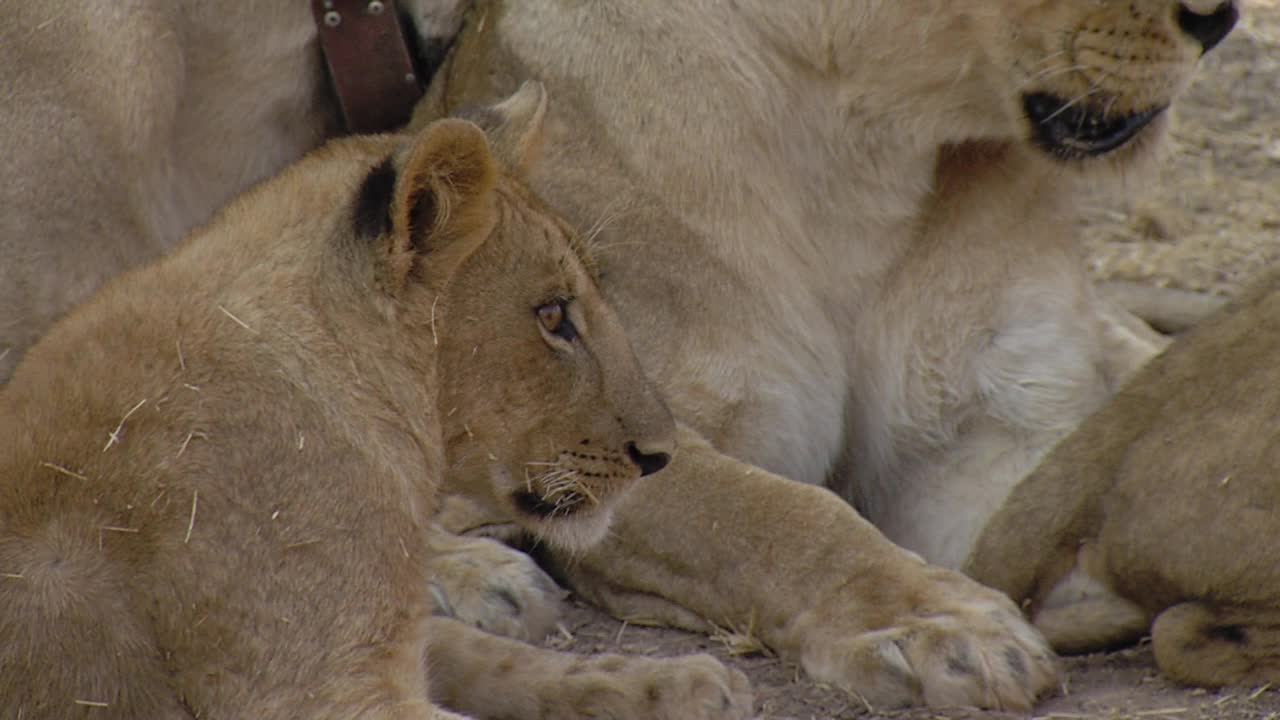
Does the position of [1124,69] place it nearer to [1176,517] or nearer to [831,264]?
[831,264]

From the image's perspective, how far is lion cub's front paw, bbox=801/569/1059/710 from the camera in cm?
293

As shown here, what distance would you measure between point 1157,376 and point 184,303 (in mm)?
1458

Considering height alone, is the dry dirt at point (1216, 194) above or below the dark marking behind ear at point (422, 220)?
below

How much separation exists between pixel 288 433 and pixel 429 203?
32cm

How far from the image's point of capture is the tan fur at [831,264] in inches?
129

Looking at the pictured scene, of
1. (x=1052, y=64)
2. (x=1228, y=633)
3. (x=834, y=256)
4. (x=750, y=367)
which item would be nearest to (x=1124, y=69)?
(x=1052, y=64)

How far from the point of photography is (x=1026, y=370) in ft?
12.1

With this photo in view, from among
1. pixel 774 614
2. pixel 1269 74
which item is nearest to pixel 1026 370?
pixel 774 614

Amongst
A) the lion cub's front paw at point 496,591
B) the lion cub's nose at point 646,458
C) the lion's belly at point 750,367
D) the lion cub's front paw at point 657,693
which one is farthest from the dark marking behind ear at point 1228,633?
the lion cub's front paw at point 496,591

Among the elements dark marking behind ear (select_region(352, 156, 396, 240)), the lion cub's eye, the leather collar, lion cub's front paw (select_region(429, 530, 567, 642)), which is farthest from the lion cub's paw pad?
the leather collar

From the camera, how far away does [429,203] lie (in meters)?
2.57

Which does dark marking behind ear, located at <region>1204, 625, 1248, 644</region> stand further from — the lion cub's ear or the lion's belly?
the lion cub's ear

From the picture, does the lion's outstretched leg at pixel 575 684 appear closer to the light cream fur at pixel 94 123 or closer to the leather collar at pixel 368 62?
the light cream fur at pixel 94 123

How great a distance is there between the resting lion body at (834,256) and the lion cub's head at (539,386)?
0.46 metres
